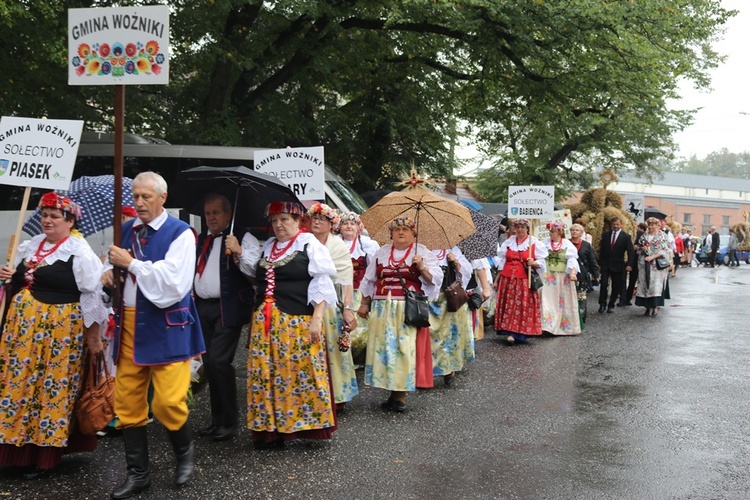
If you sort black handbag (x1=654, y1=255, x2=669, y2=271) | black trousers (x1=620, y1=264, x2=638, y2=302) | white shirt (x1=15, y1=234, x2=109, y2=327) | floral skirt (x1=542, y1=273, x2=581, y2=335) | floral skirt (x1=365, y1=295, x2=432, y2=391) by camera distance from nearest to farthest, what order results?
white shirt (x1=15, y1=234, x2=109, y2=327), floral skirt (x1=365, y1=295, x2=432, y2=391), floral skirt (x1=542, y1=273, x2=581, y2=335), black handbag (x1=654, y1=255, x2=669, y2=271), black trousers (x1=620, y1=264, x2=638, y2=302)

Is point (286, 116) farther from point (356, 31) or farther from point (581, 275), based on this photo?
point (581, 275)

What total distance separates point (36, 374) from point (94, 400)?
1.28 feet

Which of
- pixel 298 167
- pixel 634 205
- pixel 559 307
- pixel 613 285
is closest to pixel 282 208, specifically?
pixel 298 167

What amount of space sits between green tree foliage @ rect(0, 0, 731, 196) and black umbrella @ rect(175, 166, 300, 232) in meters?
5.98

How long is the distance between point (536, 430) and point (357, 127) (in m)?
14.5

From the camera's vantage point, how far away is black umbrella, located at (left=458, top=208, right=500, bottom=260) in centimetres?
927

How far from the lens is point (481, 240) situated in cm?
954

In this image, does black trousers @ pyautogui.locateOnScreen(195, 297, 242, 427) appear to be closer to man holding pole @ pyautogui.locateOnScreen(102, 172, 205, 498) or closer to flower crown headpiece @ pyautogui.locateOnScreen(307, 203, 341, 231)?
man holding pole @ pyautogui.locateOnScreen(102, 172, 205, 498)

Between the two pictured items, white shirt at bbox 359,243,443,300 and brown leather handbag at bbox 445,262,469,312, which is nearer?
white shirt at bbox 359,243,443,300

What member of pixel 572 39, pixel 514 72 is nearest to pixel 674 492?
pixel 572 39

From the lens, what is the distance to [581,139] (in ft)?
95.2

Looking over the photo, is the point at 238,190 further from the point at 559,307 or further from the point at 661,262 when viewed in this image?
the point at 661,262

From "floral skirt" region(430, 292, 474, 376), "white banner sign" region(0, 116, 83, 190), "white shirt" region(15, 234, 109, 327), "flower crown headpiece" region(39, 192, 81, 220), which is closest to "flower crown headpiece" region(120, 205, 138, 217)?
"white banner sign" region(0, 116, 83, 190)

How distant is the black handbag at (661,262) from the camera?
15.3m
